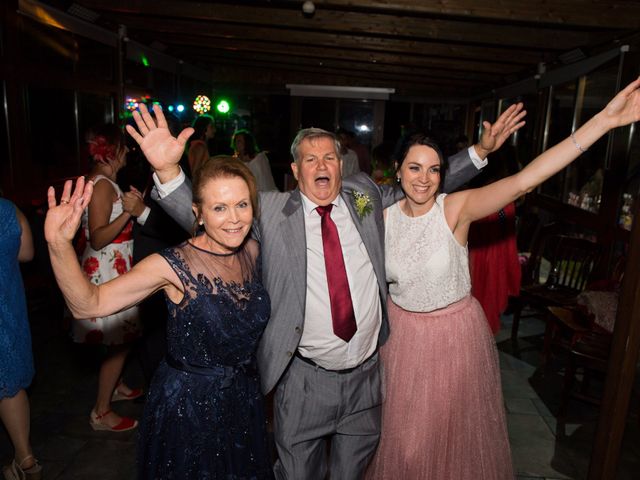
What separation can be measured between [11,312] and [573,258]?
4.27m

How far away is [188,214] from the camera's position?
1932mm

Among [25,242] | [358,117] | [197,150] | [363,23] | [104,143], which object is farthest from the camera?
[358,117]

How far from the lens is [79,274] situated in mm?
1475

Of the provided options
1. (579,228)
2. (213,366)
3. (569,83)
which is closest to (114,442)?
(213,366)

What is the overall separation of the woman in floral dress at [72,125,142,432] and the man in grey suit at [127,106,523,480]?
3.80 ft

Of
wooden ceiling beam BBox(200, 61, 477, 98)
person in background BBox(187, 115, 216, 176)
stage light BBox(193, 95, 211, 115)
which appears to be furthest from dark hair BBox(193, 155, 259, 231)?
wooden ceiling beam BBox(200, 61, 477, 98)

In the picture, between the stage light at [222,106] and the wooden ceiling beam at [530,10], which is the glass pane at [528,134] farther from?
the stage light at [222,106]

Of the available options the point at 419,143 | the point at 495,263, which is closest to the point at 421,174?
the point at 419,143

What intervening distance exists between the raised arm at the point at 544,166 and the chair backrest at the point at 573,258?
278 cm

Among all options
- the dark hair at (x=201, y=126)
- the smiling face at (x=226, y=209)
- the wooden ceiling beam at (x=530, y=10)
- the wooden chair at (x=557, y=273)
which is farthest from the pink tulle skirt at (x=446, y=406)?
the dark hair at (x=201, y=126)

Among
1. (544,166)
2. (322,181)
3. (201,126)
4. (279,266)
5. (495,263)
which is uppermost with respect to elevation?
(201,126)

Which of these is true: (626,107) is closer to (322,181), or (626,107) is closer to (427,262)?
(427,262)

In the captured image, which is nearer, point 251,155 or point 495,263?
point 495,263

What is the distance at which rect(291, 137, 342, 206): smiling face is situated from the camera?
212 centimetres
